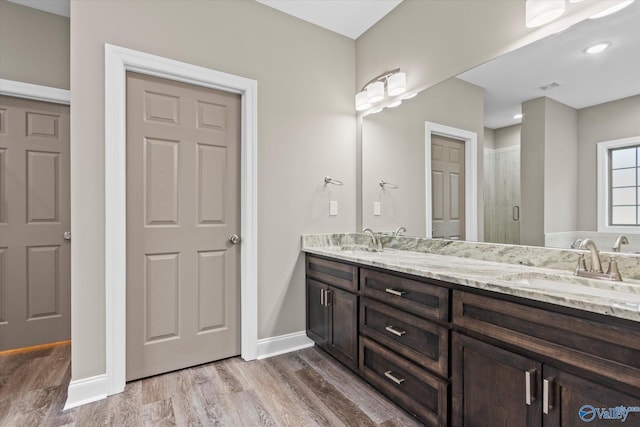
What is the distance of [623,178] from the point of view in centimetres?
148

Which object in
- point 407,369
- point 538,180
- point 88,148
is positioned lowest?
point 407,369

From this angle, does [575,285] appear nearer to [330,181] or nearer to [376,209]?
[376,209]

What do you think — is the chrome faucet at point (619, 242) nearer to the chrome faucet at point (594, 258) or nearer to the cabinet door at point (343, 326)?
the chrome faucet at point (594, 258)

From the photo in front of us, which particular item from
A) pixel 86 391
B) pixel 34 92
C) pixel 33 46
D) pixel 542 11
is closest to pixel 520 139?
pixel 542 11

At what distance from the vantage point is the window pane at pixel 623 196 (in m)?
1.44

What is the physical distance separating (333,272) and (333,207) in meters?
0.70

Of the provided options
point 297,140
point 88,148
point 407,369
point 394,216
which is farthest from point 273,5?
point 407,369

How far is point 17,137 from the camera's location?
2506 mm

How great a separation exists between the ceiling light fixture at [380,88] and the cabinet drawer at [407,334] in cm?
158

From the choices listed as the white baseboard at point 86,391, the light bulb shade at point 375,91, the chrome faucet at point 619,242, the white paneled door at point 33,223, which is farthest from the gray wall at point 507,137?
the white paneled door at point 33,223

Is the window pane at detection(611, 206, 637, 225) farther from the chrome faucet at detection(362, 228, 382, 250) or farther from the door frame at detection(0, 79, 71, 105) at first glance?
the door frame at detection(0, 79, 71, 105)

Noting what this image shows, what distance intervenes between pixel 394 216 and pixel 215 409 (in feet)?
5.87

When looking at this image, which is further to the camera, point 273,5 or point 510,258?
point 273,5

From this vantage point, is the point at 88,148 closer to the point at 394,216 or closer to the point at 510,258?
the point at 394,216
